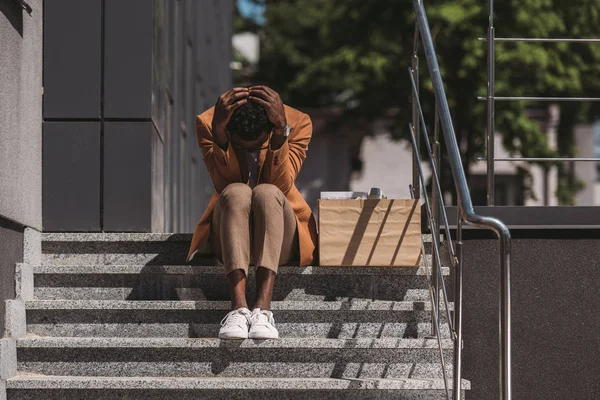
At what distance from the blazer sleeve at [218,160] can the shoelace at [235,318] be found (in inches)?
29.7

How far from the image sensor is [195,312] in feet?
16.9

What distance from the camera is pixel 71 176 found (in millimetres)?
6148

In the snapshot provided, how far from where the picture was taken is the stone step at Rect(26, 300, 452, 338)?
16.9ft

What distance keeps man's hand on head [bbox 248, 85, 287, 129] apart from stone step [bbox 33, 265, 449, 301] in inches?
27.5

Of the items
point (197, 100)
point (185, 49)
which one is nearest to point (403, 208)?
point (185, 49)

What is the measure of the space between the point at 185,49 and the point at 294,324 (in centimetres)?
613

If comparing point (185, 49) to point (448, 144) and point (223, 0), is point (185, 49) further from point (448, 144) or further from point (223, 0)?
point (223, 0)

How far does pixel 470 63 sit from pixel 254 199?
15.6m

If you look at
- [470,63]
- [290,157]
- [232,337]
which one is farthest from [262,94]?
[470,63]

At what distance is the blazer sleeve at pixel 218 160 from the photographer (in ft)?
17.4

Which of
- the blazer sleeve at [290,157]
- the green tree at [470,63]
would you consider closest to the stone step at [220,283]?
the blazer sleeve at [290,157]

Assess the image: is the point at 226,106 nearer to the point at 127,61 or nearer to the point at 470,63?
the point at 127,61

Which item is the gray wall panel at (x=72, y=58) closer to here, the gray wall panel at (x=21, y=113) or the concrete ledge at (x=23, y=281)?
the gray wall panel at (x=21, y=113)

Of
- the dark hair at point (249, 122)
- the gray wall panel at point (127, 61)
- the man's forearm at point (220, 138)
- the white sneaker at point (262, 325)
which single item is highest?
the gray wall panel at point (127, 61)
